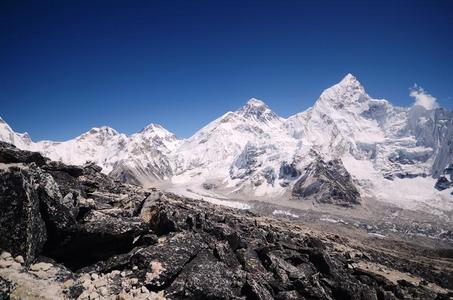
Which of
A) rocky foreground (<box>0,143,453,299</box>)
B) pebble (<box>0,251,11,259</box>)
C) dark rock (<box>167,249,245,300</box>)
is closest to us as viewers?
pebble (<box>0,251,11,259</box>)

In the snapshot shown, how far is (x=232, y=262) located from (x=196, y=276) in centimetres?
470

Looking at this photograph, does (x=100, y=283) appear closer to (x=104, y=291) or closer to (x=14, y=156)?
(x=104, y=291)

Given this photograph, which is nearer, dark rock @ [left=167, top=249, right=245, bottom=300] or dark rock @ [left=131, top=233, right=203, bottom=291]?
dark rock @ [left=167, top=249, right=245, bottom=300]

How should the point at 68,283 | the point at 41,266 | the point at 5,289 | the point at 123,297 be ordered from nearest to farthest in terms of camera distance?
the point at 5,289, the point at 123,297, the point at 68,283, the point at 41,266

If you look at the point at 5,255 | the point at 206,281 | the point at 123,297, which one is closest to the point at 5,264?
the point at 5,255

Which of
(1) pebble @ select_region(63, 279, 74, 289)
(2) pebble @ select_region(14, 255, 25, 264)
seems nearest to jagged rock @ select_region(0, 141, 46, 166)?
(2) pebble @ select_region(14, 255, 25, 264)

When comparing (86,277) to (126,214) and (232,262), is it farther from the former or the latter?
(232,262)

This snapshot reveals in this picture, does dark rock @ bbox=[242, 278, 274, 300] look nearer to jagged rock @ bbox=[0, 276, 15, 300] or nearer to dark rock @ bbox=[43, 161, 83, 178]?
jagged rock @ bbox=[0, 276, 15, 300]

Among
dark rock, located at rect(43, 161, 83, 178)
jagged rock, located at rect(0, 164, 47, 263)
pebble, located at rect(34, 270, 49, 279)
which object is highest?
dark rock, located at rect(43, 161, 83, 178)

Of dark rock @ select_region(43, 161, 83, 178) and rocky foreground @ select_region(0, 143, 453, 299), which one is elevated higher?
dark rock @ select_region(43, 161, 83, 178)

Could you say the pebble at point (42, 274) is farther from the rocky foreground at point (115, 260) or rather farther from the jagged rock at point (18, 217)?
the jagged rock at point (18, 217)

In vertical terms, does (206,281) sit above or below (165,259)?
below

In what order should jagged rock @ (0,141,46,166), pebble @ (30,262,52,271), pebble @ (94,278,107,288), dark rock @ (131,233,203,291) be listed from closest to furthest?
pebble @ (30,262,52,271) → pebble @ (94,278,107,288) → dark rock @ (131,233,203,291) → jagged rock @ (0,141,46,166)

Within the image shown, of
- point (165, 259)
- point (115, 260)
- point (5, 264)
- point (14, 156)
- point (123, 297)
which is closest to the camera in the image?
point (5, 264)
